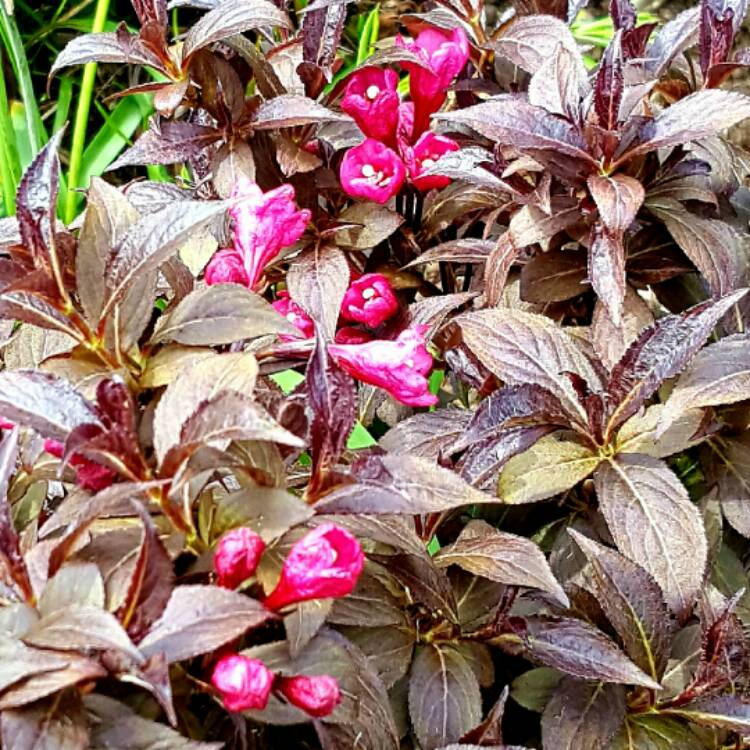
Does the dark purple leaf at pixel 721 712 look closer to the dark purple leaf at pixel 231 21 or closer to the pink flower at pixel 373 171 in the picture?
the pink flower at pixel 373 171

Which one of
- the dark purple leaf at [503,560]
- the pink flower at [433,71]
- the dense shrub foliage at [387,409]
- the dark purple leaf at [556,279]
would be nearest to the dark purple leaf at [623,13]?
the dense shrub foliage at [387,409]

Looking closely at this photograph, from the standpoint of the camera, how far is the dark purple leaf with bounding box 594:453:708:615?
770 millimetres

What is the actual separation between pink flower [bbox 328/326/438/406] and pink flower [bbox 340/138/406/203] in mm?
287

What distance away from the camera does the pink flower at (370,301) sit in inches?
40.0

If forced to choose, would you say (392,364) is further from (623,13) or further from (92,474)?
(623,13)

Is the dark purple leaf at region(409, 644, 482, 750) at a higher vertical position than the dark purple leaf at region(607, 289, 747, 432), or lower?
lower

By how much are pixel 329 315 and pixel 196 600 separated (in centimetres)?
46

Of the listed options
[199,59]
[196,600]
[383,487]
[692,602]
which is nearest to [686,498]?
[692,602]

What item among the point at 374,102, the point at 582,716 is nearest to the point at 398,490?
the point at 582,716

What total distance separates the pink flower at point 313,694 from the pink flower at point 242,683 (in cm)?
3

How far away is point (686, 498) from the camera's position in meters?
0.80

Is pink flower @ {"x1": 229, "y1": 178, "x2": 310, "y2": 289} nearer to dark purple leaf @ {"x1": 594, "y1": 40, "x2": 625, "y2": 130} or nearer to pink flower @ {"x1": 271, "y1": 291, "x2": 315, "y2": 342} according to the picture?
pink flower @ {"x1": 271, "y1": 291, "x2": 315, "y2": 342}

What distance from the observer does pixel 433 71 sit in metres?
1.04

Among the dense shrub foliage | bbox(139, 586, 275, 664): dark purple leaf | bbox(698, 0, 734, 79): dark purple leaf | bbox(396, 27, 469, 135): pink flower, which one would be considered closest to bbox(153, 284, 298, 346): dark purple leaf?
the dense shrub foliage
